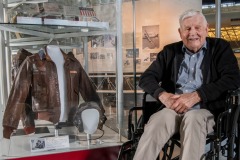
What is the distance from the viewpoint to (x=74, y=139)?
238cm

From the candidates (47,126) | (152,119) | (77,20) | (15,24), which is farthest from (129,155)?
(15,24)

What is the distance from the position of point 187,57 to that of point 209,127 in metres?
0.58

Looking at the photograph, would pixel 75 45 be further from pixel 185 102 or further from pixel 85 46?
pixel 185 102

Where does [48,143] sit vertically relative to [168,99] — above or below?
below

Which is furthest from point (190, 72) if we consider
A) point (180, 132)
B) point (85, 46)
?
point (85, 46)

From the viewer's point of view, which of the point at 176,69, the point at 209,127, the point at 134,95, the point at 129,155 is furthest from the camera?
the point at 134,95

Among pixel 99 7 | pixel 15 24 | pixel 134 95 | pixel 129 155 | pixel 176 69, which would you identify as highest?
pixel 99 7

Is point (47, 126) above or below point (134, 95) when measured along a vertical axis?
below

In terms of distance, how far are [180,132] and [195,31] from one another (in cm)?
71

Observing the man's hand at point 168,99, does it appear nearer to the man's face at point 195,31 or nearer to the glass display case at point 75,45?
the man's face at point 195,31

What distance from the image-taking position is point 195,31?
214 centimetres

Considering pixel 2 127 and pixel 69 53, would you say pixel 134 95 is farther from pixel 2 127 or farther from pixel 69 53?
pixel 2 127

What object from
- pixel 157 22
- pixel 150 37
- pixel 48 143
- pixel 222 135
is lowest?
pixel 48 143

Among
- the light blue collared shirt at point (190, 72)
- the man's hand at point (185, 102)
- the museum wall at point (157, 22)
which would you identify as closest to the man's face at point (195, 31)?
the light blue collared shirt at point (190, 72)
